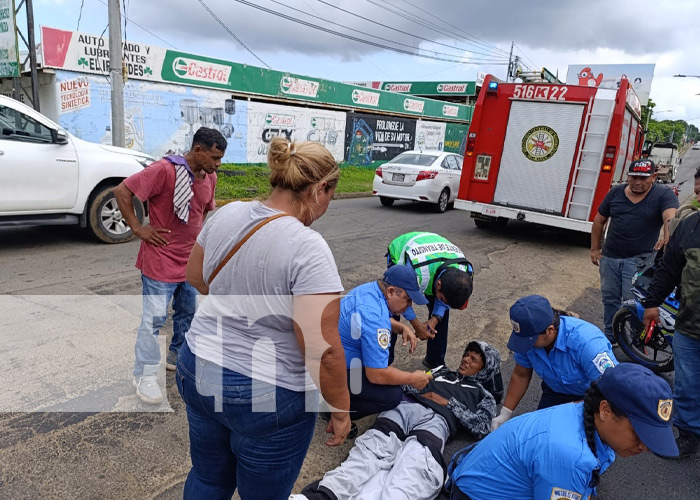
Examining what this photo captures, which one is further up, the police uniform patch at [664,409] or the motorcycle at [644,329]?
the police uniform patch at [664,409]

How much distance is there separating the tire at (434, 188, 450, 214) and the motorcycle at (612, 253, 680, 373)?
7777 millimetres

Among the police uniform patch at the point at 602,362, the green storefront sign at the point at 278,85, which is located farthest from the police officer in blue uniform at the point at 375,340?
the green storefront sign at the point at 278,85

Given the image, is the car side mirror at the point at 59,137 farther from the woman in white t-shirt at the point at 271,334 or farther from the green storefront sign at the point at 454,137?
the green storefront sign at the point at 454,137

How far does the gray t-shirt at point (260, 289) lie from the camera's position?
1522 mm

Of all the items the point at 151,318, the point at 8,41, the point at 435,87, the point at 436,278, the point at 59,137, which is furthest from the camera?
the point at 435,87

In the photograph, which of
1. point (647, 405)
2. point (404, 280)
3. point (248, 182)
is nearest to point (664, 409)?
point (647, 405)

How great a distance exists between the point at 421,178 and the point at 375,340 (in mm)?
9398

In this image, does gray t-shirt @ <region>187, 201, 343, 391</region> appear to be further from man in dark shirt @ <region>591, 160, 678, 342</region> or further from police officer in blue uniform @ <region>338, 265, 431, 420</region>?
man in dark shirt @ <region>591, 160, 678, 342</region>

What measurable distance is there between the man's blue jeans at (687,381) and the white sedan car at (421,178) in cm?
885

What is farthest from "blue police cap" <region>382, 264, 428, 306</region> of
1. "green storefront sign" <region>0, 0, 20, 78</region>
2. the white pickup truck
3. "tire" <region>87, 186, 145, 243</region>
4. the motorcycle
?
"green storefront sign" <region>0, 0, 20, 78</region>

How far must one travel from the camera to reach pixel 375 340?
268 cm

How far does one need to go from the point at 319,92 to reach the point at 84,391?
1646 cm

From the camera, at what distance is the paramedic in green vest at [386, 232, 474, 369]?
3.45m

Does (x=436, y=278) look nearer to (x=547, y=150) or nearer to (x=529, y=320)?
(x=529, y=320)
